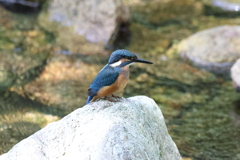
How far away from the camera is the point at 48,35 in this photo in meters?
8.90

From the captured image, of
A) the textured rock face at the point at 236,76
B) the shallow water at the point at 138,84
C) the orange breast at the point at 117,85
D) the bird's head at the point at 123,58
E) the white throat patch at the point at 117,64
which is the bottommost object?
the shallow water at the point at 138,84

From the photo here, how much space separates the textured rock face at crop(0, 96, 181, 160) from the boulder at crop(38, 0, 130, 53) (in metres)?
4.97

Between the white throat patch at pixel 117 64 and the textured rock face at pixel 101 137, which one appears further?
the white throat patch at pixel 117 64

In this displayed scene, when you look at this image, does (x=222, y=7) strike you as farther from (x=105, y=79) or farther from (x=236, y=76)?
(x=105, y=79)

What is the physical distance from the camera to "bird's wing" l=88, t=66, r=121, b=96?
3.44 metres

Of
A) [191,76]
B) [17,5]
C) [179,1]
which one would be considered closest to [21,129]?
[191,76]

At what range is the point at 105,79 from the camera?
3.47 metres

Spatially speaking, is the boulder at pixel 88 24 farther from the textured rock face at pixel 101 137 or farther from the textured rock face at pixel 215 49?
the textured rock face at pixel 101 137

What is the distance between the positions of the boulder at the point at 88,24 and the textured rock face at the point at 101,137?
4970mm

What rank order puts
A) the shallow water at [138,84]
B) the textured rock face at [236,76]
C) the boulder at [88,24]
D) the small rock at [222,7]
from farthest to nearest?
the small rock at [222,7], the boulder at [88,24], the textured rock face at [236,76], the shallow water at [138,84]

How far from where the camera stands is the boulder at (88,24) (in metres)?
8.63

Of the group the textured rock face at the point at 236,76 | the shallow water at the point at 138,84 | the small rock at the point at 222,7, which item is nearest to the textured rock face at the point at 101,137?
the shallow water at the point at 138,84

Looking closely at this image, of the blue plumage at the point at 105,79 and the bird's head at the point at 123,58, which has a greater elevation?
the bird's head at the point at 123,58

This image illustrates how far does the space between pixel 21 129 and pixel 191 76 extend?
3916mm
